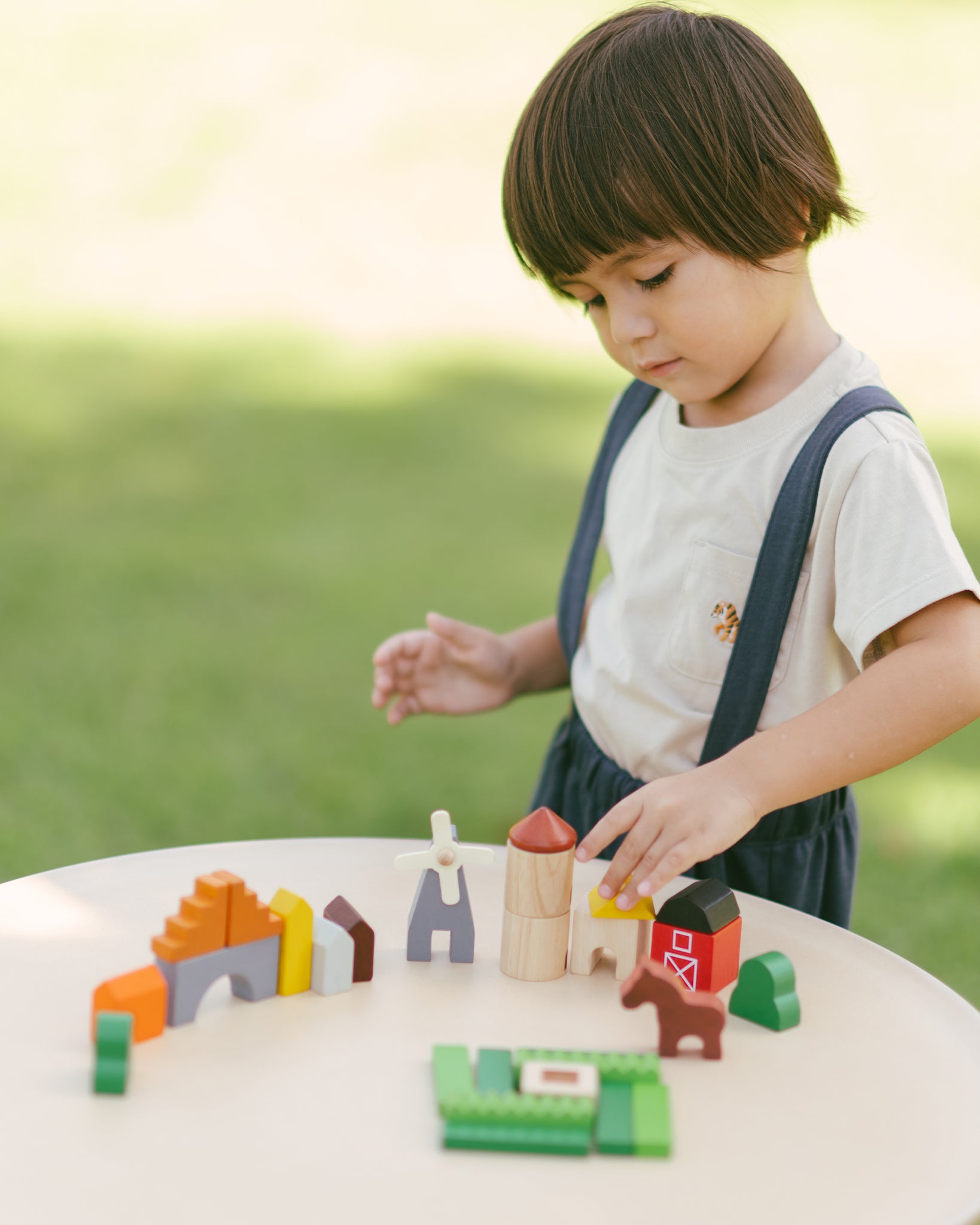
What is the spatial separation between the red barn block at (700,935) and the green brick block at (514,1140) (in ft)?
0.56

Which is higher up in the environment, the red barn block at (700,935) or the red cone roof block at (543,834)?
the red cone roof block at (543,834)

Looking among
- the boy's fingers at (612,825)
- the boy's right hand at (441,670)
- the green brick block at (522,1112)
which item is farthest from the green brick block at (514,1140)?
the boy's right hand at (441,670)

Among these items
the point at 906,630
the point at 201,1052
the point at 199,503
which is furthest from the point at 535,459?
the point at 201,1052

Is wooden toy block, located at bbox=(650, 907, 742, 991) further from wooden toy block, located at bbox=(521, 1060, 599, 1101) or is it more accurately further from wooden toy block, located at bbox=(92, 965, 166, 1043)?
wooden toy block, located at bbox=(92, 965, 166, 1043)

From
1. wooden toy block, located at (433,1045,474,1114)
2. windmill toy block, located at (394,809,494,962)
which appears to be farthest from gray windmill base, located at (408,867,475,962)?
wooden toy block, located at (433,1045,474,1114)

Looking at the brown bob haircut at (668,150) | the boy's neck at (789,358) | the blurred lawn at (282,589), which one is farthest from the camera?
the blurred lawn at (282,589)

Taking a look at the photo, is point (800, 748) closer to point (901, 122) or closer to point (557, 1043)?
point (557, 1043)

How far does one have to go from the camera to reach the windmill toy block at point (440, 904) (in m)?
0.87

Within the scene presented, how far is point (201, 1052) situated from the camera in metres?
0.77

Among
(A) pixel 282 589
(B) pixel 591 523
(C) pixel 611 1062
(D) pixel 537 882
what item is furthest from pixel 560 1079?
(A) pixel 282 589

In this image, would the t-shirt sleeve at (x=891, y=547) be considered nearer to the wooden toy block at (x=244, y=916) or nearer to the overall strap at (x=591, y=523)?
the overall strap at (x=591, y=523)

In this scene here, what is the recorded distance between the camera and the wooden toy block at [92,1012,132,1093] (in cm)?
73

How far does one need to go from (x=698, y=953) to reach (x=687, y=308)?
0.45m

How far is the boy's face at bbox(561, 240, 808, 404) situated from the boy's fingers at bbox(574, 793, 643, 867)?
337 millimetres
